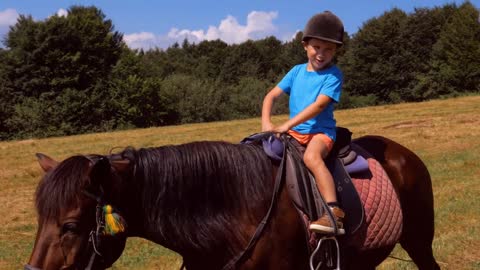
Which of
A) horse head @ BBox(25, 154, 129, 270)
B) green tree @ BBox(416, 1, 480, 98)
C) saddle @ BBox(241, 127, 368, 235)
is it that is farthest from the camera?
green tree @ BBox(416, 1, 480, 98)

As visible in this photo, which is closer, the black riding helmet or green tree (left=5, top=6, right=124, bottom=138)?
the black riding helmet

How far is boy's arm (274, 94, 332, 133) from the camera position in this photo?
11.1 ft

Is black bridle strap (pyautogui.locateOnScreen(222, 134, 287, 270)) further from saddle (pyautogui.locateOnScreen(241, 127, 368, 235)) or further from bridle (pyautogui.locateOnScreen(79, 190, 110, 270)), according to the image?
bridle (pyautogui.locateOnScreen(79, 190, 110, 270))

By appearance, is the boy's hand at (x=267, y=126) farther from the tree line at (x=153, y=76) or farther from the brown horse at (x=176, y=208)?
the tree line at (x=153, y=76)

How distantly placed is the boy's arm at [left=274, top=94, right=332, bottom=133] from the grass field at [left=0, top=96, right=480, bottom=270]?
12.1 feet

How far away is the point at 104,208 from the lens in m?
2.72

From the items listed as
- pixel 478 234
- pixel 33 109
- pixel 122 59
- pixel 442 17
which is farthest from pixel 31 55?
pixel 442 17

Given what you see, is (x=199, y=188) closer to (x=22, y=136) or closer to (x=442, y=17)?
(x=22, y=136)

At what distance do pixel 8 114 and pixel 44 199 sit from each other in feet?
130

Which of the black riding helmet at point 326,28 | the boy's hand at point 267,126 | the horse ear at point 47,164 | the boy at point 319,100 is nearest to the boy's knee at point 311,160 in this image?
the boy at point 319,100

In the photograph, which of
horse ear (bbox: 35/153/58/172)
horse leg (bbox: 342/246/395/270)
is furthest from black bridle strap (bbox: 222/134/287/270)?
horse ear (bbox: 35/153/58/172)

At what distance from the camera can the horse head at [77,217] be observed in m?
2.61

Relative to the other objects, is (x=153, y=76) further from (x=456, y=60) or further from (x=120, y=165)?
(x=120, y=165)

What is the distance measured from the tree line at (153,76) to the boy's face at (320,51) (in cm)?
3655
